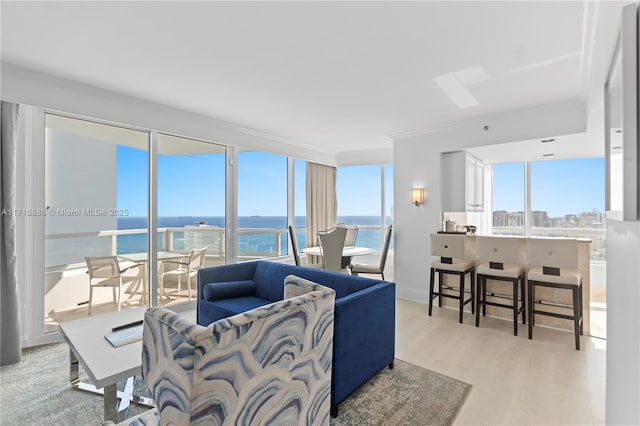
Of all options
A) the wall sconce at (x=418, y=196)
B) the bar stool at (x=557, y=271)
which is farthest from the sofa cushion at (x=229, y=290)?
the bar stool at (x=557, y=271)

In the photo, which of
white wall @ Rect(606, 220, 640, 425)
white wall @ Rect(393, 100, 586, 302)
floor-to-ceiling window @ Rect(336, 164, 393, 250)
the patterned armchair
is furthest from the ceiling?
floor-to-ceiling window @ Rect(336, 164, 393, 250)

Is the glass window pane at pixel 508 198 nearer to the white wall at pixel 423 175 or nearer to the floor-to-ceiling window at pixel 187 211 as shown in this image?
the white wall at pixel 423 175

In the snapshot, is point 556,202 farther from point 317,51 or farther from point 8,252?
point 8,252

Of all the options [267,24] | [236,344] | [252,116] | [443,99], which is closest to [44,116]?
[252,116]

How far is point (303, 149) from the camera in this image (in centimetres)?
599

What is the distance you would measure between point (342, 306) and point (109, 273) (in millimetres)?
3014

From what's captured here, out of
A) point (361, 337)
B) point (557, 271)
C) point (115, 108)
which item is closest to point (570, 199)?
point (557, 271)

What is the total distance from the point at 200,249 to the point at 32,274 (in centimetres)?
182

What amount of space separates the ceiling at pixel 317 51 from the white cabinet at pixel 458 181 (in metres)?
0.86

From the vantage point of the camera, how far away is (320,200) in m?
6.53

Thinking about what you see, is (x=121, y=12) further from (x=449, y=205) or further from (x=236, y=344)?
(x=449, y=205)

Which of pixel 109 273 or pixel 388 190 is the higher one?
pixel 388 190

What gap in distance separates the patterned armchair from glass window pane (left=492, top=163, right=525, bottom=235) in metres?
5.63

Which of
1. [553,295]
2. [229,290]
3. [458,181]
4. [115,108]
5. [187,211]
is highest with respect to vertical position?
[115,108]
